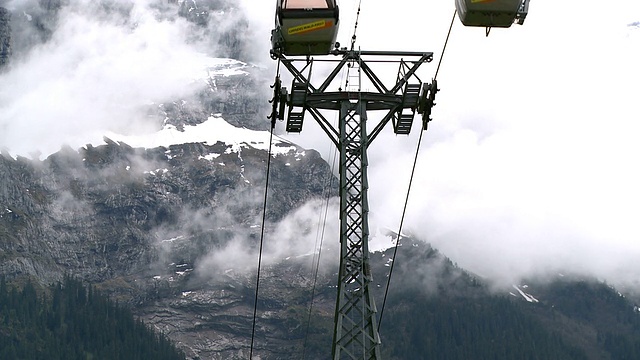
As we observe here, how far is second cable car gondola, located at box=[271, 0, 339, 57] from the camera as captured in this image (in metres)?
35.2

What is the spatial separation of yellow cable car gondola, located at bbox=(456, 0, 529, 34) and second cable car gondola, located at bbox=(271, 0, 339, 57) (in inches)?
157

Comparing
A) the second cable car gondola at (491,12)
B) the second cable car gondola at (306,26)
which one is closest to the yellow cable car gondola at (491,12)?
the second cable car gondola at (491,12)

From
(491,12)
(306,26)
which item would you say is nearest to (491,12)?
(491,12)

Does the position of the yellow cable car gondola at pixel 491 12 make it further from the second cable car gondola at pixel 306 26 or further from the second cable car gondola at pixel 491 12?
the second cable car gondola at pixel 306 26

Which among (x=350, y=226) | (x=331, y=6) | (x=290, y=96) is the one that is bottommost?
(x=350, y=226)

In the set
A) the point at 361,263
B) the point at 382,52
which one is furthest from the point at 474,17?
the point at 361,263

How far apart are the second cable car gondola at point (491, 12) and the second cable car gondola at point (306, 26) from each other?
3.99 meters

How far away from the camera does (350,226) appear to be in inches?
1348

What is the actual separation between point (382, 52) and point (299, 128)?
3.61 metres

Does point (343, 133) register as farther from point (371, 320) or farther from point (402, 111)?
point (371, 320)

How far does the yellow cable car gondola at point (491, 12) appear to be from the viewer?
1272 inches

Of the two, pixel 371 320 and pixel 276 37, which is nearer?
pixel 371 320

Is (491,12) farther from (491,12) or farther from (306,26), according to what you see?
(306,26)

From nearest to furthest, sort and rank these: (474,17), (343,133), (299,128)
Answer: (474,17)
(343,133)
(299,128)
